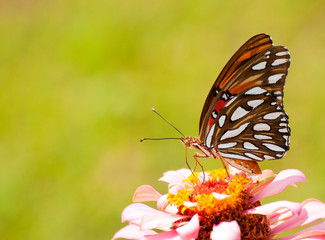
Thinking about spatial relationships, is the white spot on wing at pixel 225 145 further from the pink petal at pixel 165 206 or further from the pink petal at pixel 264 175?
the pink petal at pixel 165 206

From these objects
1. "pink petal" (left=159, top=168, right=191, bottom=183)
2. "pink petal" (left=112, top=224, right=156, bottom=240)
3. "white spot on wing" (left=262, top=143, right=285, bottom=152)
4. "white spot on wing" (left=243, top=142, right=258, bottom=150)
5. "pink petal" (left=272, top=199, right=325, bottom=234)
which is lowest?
"pink petal" (left=272, top=199, right=325, bottom=234)

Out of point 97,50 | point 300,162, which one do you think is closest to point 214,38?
point 97,50

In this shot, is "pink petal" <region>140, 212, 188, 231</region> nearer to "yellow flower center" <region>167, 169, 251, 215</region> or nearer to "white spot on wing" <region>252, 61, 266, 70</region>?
"yellow flower center" <region>167, 169, 251, 215</region>

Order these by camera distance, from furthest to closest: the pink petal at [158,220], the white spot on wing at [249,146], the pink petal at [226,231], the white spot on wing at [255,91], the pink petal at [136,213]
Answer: the white spot on wing at [249,146] < the white spot on wing at [255,91] < the pink petal at [136,213] < the pink petal at [158,220] < the pink petal at [226,231]

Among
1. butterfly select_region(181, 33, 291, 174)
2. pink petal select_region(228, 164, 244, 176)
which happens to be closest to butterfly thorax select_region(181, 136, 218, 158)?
butterfly select_region(181, 33, 291, 174)

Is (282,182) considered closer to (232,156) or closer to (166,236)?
(232,156)

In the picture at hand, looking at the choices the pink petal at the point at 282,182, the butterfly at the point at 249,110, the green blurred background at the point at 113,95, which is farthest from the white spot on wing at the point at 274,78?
the green blurred background at the point at 113,95

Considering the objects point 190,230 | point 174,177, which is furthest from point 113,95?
point 190,230
